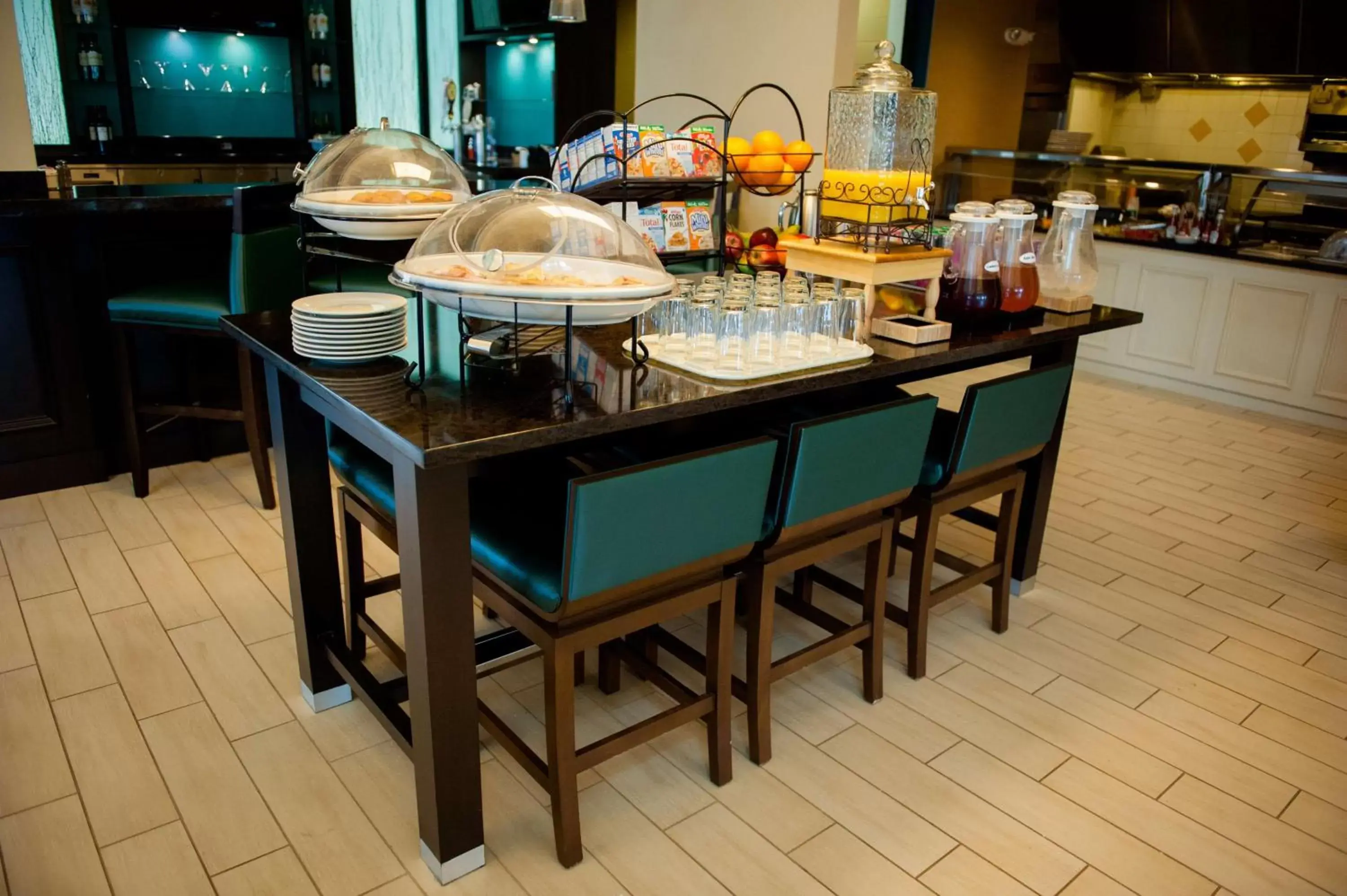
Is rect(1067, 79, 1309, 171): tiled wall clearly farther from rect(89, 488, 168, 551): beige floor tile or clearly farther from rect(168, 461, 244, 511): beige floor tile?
rect(89, 488, 168, 551): beige floor tile

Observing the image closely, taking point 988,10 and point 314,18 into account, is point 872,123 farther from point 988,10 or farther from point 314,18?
point 314,18

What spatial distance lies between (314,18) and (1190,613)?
6855 mm

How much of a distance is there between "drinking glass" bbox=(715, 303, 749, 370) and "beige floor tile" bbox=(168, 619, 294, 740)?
139 cm

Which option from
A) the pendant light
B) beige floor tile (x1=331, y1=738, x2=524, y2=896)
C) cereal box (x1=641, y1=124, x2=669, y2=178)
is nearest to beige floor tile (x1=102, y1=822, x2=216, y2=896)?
beige floor tile (x1=331, y1=738, x2=524, y2=896)

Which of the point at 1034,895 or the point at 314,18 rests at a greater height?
the point at 314,18

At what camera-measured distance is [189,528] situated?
329 cm

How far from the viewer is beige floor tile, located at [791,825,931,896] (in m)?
1.86

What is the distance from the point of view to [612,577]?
5.65 ft

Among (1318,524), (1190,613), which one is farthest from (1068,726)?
(1318,524)

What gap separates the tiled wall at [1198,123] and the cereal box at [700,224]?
4757mm

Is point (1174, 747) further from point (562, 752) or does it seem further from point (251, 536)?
point (251, 536)

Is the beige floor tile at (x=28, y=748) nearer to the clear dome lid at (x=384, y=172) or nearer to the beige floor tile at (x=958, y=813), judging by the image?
the clear dome lid at (x=384, y=172)

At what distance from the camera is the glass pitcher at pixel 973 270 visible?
2391 mm

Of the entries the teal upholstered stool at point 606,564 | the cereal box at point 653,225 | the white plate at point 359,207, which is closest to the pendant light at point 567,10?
the cereal box at point 653,225
